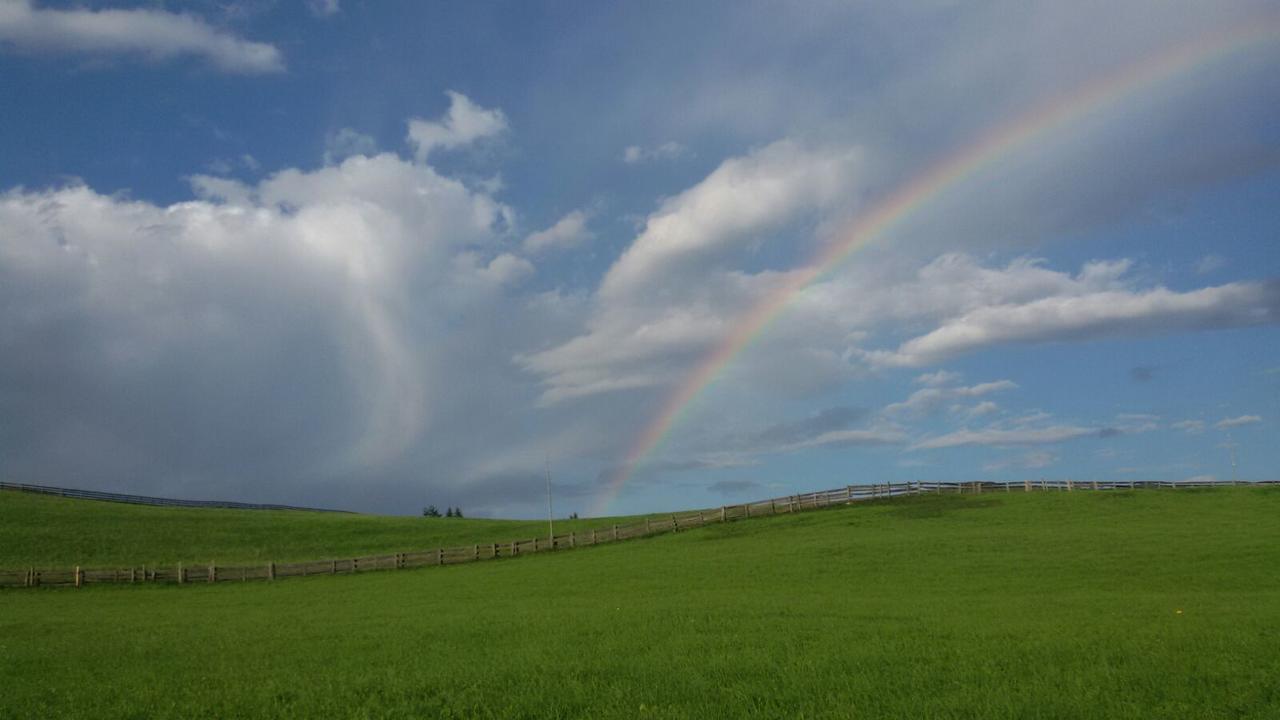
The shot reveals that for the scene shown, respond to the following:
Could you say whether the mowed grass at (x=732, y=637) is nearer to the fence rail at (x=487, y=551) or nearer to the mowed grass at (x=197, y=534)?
the fence rail at (x=487, y=551)

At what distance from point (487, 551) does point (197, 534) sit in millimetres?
25148

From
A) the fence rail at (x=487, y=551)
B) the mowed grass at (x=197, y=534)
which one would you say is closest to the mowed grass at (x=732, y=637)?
the fence rail at (x=487, y=551)

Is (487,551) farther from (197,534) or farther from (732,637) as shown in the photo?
(732,637)

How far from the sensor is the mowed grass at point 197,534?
53156mm

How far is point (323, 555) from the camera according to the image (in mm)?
56625

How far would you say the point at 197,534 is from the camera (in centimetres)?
6047

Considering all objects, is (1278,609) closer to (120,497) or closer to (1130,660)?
(1130,660)

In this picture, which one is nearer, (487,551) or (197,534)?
(487,551)

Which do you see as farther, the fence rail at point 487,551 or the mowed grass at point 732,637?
the fence rail at point 487,551

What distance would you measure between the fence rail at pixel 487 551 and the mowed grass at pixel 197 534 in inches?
206

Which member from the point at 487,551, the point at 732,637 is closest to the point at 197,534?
the point at 487,551

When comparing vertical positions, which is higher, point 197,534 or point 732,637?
point 197,534

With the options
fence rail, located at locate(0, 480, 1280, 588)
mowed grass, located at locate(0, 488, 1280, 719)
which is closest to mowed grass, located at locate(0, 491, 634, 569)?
fence rail, located at locate(0, 480, 1280, 588)

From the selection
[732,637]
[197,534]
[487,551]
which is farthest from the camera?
[197,534]
